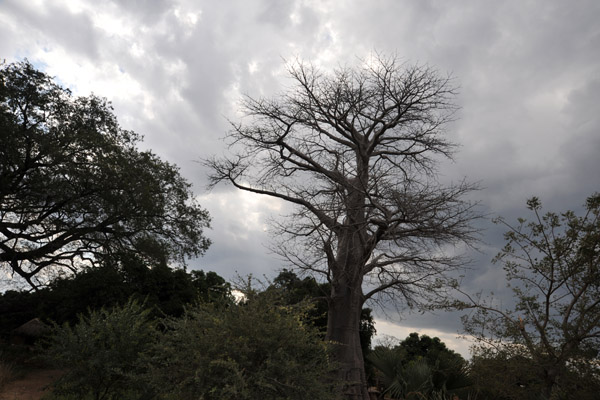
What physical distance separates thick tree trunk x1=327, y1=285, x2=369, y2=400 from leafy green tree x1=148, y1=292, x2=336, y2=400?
18.7ft

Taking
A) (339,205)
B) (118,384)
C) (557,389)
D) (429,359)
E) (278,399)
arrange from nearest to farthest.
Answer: (278,399)
(118,384)
(557,389)
(339,205)
(429,359)

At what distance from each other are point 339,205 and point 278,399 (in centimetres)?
704

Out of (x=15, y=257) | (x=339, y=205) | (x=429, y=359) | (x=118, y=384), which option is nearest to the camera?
(x=118, y=384)

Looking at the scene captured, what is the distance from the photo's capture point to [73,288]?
15.9 metres

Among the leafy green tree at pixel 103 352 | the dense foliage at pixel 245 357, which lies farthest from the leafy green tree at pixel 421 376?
the leafy green tree at pixel 103 352

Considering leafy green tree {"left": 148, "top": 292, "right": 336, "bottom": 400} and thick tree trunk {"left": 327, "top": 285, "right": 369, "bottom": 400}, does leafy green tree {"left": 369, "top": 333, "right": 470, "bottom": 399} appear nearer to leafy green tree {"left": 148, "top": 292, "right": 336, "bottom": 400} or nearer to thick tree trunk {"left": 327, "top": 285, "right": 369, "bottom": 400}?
thick tree trunk {"left": 327, "top": 285, "right": 369, "bottom": 400}

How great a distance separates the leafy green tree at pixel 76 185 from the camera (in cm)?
1588

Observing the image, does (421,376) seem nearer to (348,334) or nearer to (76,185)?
(348,334)

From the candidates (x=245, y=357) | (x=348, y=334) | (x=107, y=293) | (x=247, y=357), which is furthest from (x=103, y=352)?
(x=107, y=293)

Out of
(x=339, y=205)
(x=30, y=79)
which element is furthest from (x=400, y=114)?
(x=30, y=79)

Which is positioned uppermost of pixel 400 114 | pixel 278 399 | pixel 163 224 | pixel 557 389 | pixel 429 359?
pixel 400 114

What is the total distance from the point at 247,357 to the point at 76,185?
1248 cm

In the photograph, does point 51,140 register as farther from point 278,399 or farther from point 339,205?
point 278,399

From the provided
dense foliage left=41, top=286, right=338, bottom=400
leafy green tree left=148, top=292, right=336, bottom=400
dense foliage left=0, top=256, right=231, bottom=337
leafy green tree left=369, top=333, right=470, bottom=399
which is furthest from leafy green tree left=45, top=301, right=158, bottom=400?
leafy green tree left=369, top=333, right=470, bottom=399
